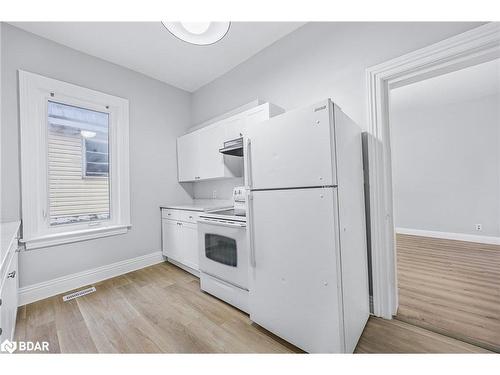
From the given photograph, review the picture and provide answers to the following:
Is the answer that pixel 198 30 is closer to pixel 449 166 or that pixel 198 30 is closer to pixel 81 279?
pixel 81 279

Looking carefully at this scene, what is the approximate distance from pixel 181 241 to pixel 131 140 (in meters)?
1.60

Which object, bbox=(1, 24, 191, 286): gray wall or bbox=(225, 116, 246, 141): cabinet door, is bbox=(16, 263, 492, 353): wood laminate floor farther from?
bbox=(225, 116, 246, 141): cabinet door

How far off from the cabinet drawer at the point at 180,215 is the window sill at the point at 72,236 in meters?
0.49

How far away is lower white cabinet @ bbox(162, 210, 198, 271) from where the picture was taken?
252cm

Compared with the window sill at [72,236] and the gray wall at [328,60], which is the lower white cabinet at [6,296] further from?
the gray wall at [328,60]

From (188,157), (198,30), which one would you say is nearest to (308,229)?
(198,30)

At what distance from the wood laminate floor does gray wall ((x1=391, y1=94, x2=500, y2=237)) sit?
3.67 m

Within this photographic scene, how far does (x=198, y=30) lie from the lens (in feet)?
4.59

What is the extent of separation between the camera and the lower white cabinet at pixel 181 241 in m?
2.52

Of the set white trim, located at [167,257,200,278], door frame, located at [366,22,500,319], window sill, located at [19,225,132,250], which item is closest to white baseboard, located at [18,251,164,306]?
white trim, located at [167,257,200,278]

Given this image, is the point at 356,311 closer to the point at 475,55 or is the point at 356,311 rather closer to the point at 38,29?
the point at 475,55
